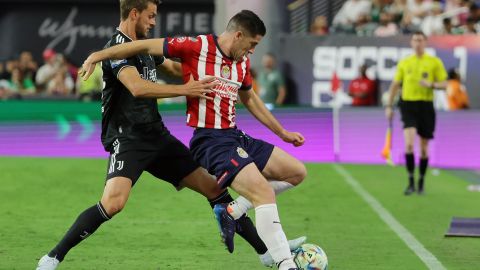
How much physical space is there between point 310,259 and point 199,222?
375cm

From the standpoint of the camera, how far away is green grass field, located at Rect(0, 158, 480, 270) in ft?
29.9

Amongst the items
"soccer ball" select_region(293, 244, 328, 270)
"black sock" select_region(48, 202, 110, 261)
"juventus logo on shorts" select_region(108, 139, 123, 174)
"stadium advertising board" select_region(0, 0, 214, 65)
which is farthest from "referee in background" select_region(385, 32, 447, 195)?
"stadium advertising board" select_region(0, 0, 214, 65)

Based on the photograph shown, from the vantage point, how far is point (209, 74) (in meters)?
7.94

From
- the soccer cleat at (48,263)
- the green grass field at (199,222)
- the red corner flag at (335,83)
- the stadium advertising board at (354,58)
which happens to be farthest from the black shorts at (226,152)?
the stadium advertising board at (354,58)

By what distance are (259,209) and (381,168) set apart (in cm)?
1131

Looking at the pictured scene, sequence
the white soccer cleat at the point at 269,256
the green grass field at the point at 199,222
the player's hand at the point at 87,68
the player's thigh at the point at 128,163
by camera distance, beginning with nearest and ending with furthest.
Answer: the player's hand at the point at 87,68 → the player's thigh at the point at 128,163 → the white soccer cleat at the point at 269,256 → the green grass field at the point at 199,222

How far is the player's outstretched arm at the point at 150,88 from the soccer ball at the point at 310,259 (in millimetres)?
1409

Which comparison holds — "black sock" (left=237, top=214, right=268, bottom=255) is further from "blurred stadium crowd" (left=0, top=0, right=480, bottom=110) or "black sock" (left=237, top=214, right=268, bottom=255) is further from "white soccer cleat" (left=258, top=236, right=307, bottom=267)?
"blurred stadium crowd" (left=0, top=0, right=480, bottom=110)

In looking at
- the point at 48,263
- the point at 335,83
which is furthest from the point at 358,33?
the point at 48,263

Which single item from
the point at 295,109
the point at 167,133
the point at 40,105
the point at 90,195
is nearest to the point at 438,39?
the point at 295,109

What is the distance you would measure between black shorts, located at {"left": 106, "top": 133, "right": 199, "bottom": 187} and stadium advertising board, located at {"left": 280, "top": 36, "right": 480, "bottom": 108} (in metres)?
14.9

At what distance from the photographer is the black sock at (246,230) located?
8250mm

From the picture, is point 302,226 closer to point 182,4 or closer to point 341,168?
point 341,168

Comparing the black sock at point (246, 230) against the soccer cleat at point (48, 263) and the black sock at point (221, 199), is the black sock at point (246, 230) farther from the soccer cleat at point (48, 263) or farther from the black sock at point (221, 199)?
the soccer cleat at point (48, 263)
